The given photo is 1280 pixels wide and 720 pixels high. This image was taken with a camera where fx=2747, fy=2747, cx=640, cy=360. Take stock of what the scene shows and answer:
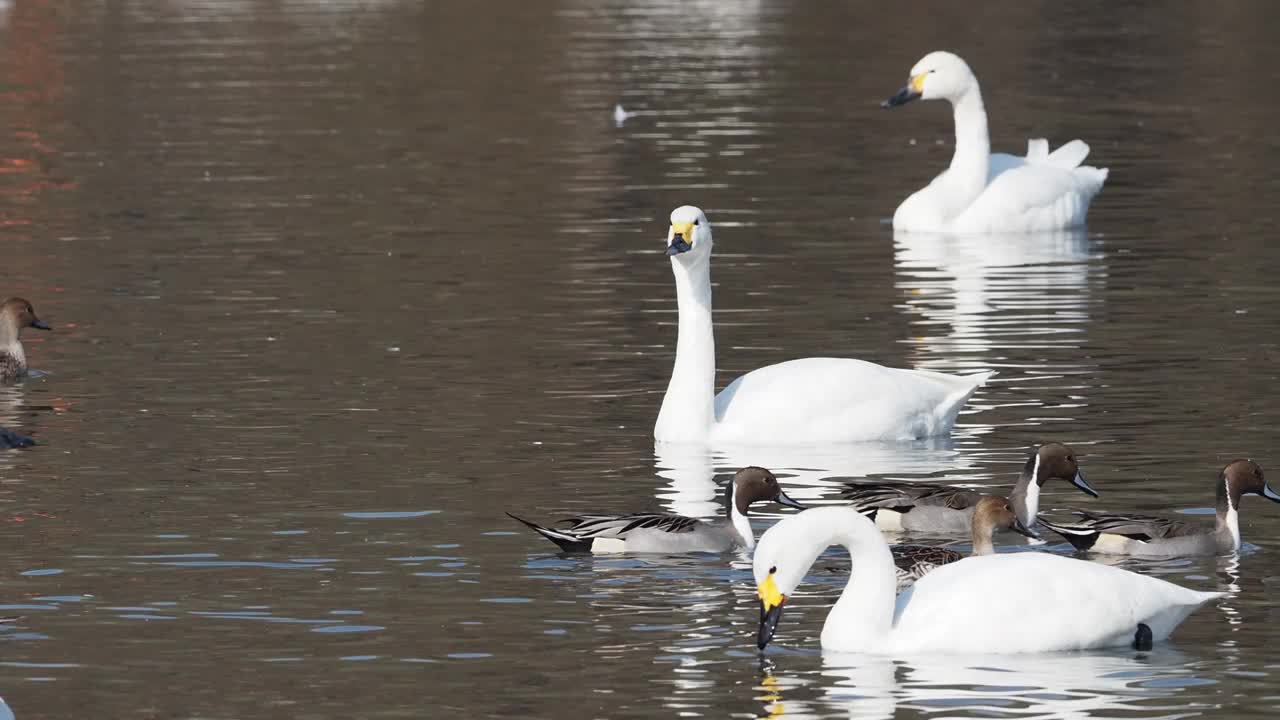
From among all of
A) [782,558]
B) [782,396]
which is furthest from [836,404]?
[782,558]

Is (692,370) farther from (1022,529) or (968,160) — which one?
(968,160)

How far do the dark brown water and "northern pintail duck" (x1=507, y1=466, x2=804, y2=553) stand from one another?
0.33 ft

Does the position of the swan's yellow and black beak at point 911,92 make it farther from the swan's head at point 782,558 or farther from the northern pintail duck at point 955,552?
the swan's head at point 782,558

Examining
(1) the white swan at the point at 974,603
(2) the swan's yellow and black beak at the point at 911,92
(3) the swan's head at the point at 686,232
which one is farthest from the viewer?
(2) the swan's yellow and black beak at the point at 911,92

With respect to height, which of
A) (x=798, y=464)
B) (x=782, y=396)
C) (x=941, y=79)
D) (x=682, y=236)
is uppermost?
(x=941, y=79)

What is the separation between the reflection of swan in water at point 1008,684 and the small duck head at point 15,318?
398 inches

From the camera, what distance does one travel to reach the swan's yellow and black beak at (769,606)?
1117cm

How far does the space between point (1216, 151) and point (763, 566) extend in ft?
74.3

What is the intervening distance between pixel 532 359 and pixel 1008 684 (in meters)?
9.14

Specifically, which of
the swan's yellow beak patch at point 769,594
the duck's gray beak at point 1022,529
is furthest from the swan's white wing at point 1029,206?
the swan's yellow beak patch at point 769,594

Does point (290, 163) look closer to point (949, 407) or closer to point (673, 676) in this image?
point (949, 407)

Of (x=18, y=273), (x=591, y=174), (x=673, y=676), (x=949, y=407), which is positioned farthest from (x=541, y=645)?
(x=591, y=174)

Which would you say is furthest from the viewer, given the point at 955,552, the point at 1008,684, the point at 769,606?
the point at 955,552

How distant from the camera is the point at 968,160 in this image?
92.8ft
